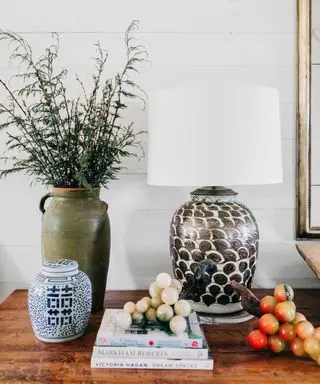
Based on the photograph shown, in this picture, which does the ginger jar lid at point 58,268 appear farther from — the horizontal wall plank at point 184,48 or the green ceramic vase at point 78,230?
the horizontal wall plank at point 184,48

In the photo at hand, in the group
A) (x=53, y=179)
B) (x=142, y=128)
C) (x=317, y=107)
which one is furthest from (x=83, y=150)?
(x=317, y=107)

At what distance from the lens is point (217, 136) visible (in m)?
0.98

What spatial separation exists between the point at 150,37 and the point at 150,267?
703 millimetres

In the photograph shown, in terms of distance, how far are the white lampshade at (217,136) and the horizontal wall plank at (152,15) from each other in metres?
0.40

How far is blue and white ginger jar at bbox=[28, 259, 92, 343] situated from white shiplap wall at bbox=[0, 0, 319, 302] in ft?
1.41

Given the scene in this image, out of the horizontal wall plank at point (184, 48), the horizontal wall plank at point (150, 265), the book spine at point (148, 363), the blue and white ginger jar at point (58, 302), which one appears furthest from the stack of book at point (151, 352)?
the horizontal wall plank at point (184, 48)

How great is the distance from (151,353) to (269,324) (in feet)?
0.78

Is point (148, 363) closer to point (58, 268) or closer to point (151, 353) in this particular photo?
point (151, 353)

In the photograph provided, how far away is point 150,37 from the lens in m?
1.31

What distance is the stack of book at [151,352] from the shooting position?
81cm

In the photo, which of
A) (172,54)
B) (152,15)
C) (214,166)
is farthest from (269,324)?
(152,15)

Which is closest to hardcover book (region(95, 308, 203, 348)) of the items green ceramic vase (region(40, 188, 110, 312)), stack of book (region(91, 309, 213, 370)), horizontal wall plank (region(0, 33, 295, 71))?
stack of book (region(91, 309, 213, 370))

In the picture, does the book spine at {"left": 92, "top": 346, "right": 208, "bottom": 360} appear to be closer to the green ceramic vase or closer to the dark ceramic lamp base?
the dark ceramic lamp base

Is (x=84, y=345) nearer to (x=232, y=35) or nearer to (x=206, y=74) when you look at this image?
(x=206, y=74)
